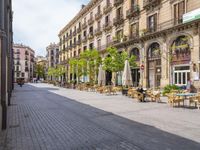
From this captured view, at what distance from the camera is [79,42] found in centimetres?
5478

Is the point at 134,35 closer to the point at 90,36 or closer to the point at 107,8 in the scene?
the point at 107,8

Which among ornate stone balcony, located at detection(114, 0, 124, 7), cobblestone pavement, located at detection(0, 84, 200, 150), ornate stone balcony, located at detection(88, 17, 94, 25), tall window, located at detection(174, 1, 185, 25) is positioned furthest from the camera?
ornate stone balcony, located at detection(88, 17, 94, 25)

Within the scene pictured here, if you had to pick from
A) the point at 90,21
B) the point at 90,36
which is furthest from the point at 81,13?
the point at 90,36

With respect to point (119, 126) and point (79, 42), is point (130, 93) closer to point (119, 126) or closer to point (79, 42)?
point (119, 126)

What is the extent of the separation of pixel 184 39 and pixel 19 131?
1967cm

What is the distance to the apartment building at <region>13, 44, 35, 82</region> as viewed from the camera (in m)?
99.3

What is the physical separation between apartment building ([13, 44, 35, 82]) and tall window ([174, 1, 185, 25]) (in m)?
85.9

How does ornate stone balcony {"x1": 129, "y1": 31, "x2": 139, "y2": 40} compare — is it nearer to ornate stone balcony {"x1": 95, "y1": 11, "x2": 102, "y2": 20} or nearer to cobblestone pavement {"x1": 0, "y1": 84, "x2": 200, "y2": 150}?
ornate stone balcony {"x1": 95, "y1": 11, "x2": 102, "y2": 20}

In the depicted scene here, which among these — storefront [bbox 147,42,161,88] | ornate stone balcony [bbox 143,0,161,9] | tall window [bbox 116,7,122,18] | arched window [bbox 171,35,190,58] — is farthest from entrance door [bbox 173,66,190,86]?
tall window [bbox 116,7,122,18]

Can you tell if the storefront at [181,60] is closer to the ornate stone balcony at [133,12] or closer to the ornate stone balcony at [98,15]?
the ornate stone balcony at [133,12]

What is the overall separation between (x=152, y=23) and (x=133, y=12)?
4.49 meters

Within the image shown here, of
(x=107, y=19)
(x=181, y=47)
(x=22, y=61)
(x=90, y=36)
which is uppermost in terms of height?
(x=107, y=19)

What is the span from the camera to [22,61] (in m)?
103

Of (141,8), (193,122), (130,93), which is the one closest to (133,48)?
(141,8)
